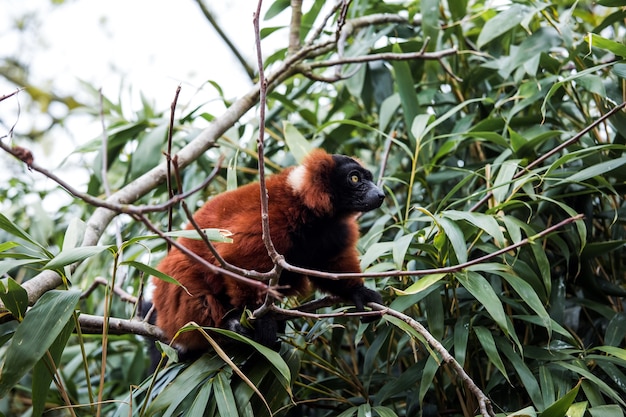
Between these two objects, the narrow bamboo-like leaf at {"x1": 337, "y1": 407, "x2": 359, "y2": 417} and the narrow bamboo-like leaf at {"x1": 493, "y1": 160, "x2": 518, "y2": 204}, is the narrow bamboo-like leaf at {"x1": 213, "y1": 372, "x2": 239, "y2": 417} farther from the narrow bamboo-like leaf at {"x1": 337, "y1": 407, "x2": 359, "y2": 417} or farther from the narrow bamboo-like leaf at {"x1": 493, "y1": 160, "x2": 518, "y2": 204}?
the narrow bamboo-like leaf at {"x1": 493, "y1": 160, "x2": 518, "y2": 204}

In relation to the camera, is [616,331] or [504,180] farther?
[504,180]

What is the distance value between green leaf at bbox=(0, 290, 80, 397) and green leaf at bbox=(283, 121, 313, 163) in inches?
61.7

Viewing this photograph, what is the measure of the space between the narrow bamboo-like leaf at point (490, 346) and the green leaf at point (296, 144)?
135cm

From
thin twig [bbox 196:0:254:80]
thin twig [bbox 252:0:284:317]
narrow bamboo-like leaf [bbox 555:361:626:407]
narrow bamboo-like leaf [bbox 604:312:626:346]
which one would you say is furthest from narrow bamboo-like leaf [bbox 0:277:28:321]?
thin twig [bbox 196:0:254:80]

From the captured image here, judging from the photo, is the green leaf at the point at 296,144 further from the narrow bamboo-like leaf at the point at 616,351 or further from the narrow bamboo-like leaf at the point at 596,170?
the narrow bamboo-like leaf at the point at 616,351

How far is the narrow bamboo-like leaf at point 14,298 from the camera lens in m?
1.99

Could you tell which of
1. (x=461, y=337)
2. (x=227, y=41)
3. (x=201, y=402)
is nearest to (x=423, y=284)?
(x=461, y=337)

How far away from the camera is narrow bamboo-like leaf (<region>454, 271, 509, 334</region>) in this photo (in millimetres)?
2135

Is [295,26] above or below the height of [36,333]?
above

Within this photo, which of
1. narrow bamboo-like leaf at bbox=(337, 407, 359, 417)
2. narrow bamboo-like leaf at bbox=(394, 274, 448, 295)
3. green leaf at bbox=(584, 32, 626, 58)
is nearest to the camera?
narrow bamboo-like leaf at bbox=(394, 274, 448, 295)

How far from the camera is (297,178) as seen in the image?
9.32 feet

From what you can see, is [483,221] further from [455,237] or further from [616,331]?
[616,331]

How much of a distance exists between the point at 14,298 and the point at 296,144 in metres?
1.71

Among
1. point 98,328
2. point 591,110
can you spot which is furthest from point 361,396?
point 591,110
